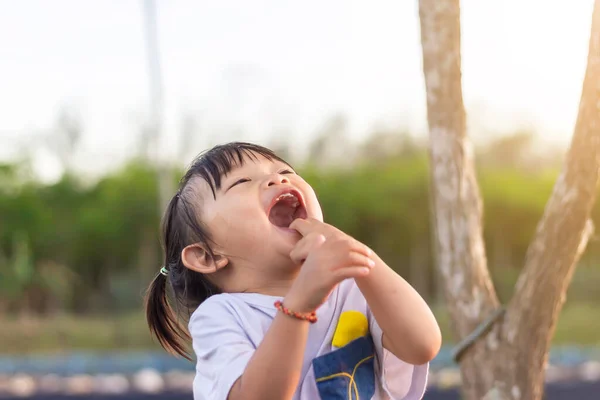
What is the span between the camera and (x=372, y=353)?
1.33m

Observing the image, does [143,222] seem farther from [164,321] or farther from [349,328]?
[349,328]

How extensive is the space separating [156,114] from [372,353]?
1084 centimetres

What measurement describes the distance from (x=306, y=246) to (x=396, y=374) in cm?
31

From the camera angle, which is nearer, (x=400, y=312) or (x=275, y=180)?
(x=400, y=312)

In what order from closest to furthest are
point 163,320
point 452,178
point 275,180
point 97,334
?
point 275,180 → point 163,320 → point 452,178 → point 97,334

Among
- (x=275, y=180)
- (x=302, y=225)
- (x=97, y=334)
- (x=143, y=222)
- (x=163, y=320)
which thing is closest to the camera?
(x=302, y=225)

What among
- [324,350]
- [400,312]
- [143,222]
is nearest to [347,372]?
[324,350]

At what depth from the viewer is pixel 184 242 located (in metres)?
1.42

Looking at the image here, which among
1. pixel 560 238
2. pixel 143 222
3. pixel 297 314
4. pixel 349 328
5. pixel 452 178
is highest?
pixel 297 314

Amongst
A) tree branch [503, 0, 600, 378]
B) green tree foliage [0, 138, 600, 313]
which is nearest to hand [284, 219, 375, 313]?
tree branch [503, 0, 600, 378]

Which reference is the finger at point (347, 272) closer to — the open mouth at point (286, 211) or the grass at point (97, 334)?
the open mouth at point (286, 211)

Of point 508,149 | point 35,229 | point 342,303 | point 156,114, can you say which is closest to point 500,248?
point 508,149

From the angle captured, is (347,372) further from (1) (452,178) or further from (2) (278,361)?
(1) (452,178)

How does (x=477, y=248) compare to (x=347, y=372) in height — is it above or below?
below
